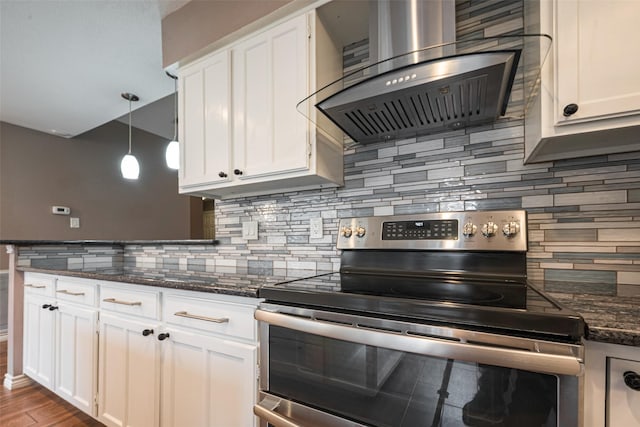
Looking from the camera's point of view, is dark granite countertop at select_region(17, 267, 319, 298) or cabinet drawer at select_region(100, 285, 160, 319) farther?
cabinet drawer at select_region(100, 285, 160, 319)

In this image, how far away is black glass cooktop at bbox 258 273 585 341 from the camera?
651 mm

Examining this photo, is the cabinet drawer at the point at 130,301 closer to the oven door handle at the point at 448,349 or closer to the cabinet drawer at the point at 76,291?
the cabinet drawer at the point at 76,291

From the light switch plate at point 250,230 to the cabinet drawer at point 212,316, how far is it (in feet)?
→ 2.00

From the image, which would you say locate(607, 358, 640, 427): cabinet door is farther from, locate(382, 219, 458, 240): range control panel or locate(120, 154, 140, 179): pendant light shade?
locate(120, 154, 140, 179): pendant light shade

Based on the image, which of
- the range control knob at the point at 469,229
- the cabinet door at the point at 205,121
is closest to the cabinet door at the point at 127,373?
the cabinet door at the point at 205,121

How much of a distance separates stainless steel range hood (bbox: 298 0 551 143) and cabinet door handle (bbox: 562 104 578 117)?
0.56 ft

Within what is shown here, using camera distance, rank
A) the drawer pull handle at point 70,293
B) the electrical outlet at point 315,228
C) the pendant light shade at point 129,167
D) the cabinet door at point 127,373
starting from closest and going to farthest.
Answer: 1. the cabinet door at point 127,373
2. the electrical outlet at point 315,228
3. the drawer pull handle at point 70,293
4. the pendant light shade at point 129,167

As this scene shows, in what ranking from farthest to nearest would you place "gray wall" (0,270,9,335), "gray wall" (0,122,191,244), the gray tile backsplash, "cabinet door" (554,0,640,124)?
"gray wall" (0,122,191,244), "gray wall" (0,270,9,335), the gray tile backsplash, "cabinet door" (554,0,640,124)

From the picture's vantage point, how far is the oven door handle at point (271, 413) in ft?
3.17

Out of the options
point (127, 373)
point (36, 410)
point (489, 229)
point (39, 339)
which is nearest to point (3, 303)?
point (39, 339)

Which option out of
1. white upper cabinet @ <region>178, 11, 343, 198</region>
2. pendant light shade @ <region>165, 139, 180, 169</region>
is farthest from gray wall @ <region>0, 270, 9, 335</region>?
white upper cabinet @ <region>178, 11, 343, 198</region>

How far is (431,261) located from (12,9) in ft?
9.31

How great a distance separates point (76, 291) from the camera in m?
1.77

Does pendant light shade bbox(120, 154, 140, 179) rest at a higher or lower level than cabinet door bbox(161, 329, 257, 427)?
higher
